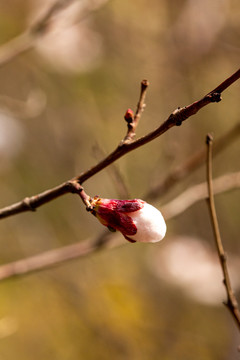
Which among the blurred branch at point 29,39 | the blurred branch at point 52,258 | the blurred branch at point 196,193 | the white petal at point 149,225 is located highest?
the blurred branch at point 29,39

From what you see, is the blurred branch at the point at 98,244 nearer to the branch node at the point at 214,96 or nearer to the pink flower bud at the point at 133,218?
the pink flower bud at the point at 133,218

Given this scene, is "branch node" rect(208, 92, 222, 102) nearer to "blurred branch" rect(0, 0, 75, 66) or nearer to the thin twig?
the thin twig

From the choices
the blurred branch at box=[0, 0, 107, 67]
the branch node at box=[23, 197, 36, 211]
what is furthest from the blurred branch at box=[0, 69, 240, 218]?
the blurred branch at box=[0, 0, 107, 67]

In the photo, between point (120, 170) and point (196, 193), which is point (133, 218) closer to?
point (196, 193)

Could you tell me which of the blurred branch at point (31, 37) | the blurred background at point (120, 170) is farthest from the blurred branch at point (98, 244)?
the blurred branch at point (31, 37)

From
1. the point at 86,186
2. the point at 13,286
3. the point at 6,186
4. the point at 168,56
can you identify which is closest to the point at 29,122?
the point at 6,186

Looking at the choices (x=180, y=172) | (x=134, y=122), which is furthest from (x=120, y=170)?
(x=134, y=122)

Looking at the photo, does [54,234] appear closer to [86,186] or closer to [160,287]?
[86,186]

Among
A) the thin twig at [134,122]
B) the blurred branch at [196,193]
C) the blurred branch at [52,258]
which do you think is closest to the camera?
the thin twig at [134,122]

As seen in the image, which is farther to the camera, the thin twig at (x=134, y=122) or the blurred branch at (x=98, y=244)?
the blurred branch at (x=98, y=244)
